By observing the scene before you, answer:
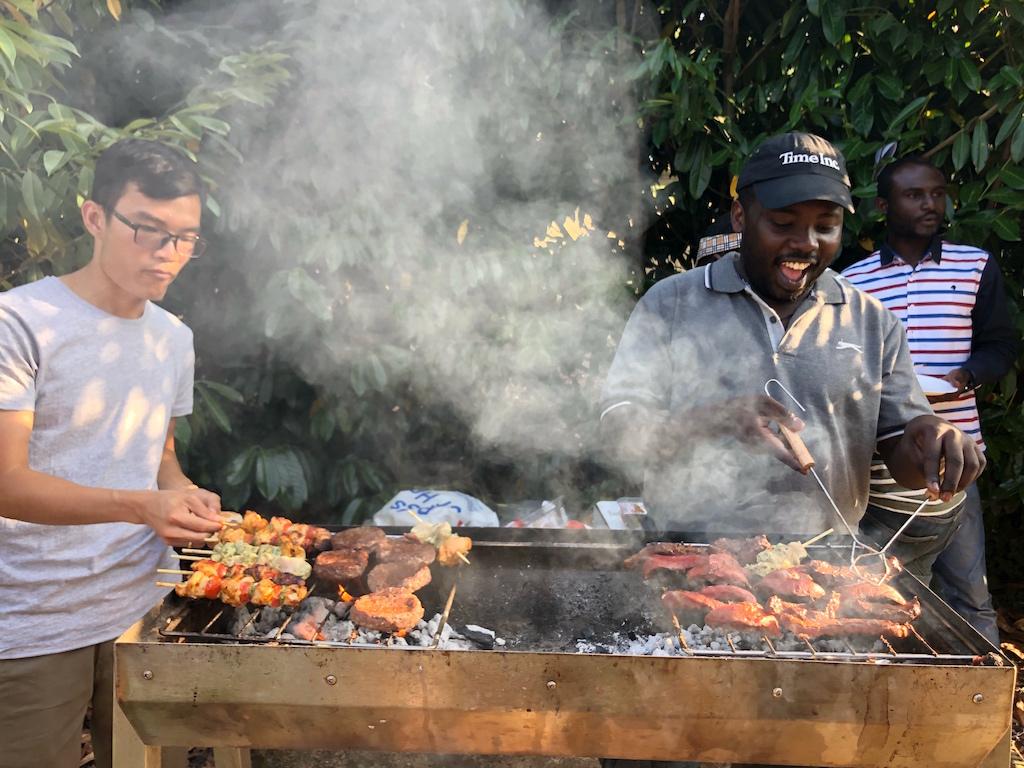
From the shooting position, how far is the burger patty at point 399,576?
276cm

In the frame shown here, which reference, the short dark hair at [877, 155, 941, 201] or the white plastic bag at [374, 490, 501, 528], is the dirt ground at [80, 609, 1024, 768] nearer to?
the white plastic bag at [374, 490, 501, 528]

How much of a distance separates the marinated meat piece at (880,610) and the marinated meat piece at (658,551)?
554 mm

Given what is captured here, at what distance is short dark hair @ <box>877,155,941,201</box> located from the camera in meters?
4.54

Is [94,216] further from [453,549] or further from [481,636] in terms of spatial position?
[481,636]

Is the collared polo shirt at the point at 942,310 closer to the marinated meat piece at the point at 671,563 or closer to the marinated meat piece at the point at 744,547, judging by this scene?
the marinated meat piece at the point at 744,547

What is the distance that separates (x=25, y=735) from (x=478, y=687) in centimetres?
170

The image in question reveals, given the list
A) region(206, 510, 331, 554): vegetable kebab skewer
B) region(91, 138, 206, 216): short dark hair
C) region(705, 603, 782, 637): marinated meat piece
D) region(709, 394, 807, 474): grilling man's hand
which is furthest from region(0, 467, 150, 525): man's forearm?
region(709, 394, 807, 474): grilling man's hand

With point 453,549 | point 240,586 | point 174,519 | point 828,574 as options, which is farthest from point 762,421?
point 174,519

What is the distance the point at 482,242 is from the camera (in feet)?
17.3

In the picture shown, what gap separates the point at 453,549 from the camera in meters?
2.95

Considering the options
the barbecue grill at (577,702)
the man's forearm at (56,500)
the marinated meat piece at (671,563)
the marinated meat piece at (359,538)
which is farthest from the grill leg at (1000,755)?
the man's forearm at (56,500)

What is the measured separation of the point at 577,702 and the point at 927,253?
3.97m

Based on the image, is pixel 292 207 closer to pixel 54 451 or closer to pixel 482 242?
pixel 482 242

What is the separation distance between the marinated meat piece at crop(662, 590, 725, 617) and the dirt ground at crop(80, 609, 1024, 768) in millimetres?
2892
